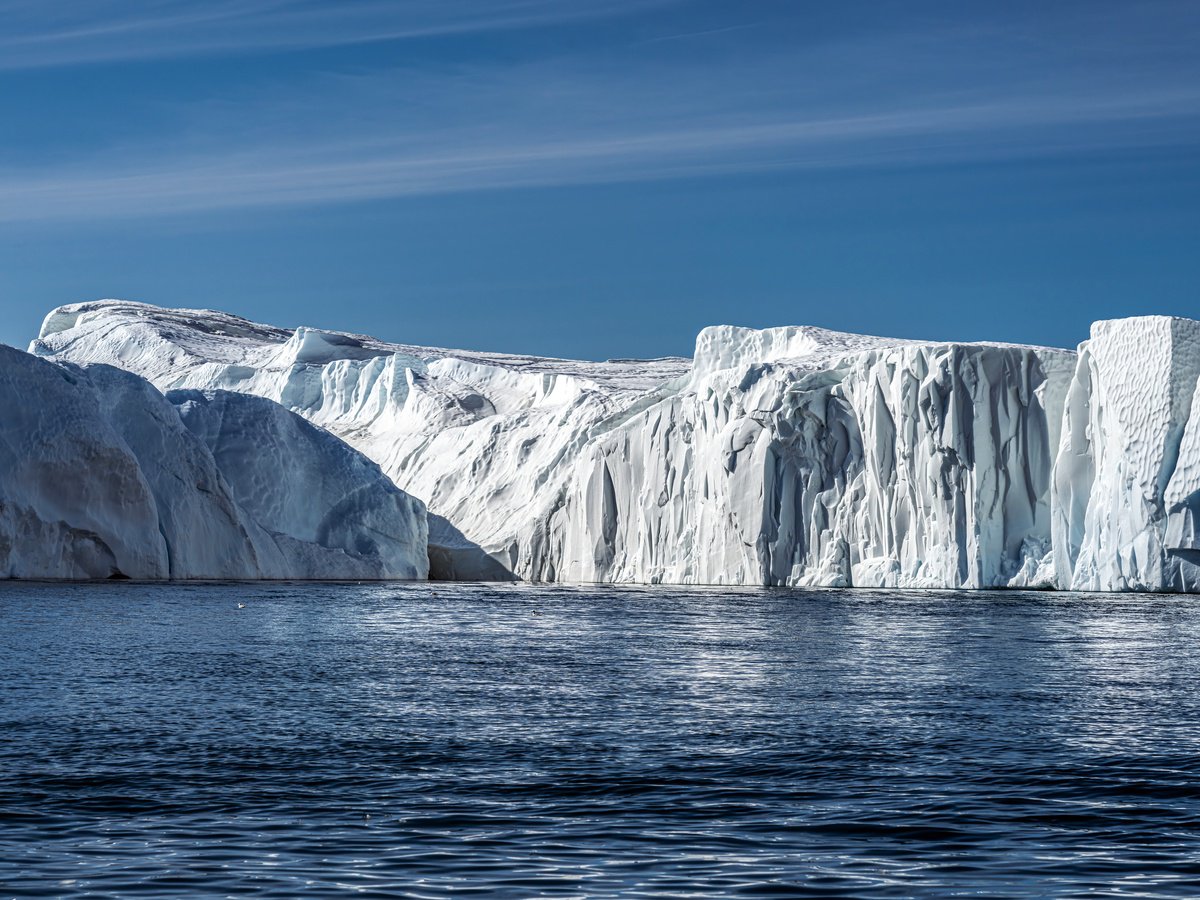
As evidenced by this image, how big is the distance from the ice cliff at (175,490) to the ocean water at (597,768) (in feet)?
75.2

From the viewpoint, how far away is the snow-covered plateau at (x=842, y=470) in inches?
1706

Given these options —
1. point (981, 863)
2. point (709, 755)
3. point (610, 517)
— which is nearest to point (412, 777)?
point (709, 755)

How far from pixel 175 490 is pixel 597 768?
43036 millimetres

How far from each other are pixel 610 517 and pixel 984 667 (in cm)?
4482

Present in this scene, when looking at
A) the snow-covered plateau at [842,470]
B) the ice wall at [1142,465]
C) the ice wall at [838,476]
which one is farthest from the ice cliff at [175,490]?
the ice wall at [1142,465]

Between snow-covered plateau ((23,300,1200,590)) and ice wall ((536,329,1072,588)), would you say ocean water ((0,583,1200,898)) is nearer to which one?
snow-covered plateau ((23,300,1200,590))

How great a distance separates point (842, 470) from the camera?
177 ft

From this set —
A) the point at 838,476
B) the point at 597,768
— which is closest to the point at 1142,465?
the point at 838,476

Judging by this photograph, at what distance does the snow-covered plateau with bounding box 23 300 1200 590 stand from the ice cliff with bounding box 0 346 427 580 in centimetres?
53

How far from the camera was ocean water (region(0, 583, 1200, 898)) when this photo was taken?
27.6ft

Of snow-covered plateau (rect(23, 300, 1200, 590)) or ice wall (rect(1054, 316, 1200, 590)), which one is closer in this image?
ice wall (rect(1054, 316, 1200, 590))

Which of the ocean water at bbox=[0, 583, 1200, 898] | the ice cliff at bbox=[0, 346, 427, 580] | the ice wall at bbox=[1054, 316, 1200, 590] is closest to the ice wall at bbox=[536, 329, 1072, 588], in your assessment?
the ice wall at bbox=[1054, 316, 1200, 590]

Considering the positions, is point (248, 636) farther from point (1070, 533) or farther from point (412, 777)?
point (1070, 533)

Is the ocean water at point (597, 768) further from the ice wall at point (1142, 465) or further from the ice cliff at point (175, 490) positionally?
the ice cliff at point (175, 490)
